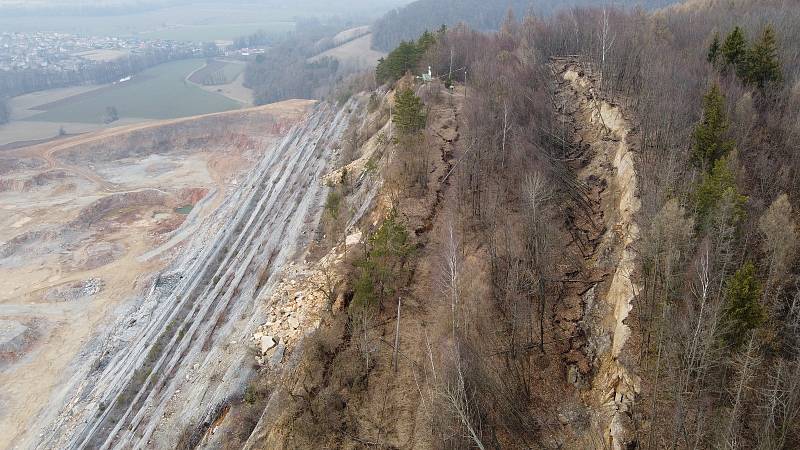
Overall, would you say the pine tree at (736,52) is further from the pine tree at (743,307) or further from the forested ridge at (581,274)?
the pine tree at (743,307)

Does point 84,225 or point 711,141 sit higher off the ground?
point 711,141

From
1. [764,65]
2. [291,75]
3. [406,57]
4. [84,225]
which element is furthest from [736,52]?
[291,75]

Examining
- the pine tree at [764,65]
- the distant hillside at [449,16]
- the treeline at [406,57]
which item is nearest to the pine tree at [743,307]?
the pine tree at [764,65]

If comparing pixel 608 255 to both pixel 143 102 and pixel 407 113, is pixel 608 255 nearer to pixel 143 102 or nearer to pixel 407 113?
pixel 407 113

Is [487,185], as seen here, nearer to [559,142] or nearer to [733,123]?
[559,142]

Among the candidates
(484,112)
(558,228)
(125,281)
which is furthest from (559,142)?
(125,281)

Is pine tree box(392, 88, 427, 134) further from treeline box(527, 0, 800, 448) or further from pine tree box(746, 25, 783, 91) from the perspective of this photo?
pine tree box(746, 25, 783, 91)

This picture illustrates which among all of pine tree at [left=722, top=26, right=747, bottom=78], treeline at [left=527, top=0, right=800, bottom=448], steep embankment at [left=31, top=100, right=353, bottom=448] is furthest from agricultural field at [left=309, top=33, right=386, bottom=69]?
treeline at [left=527, top=0, right=800, bottom=448]
